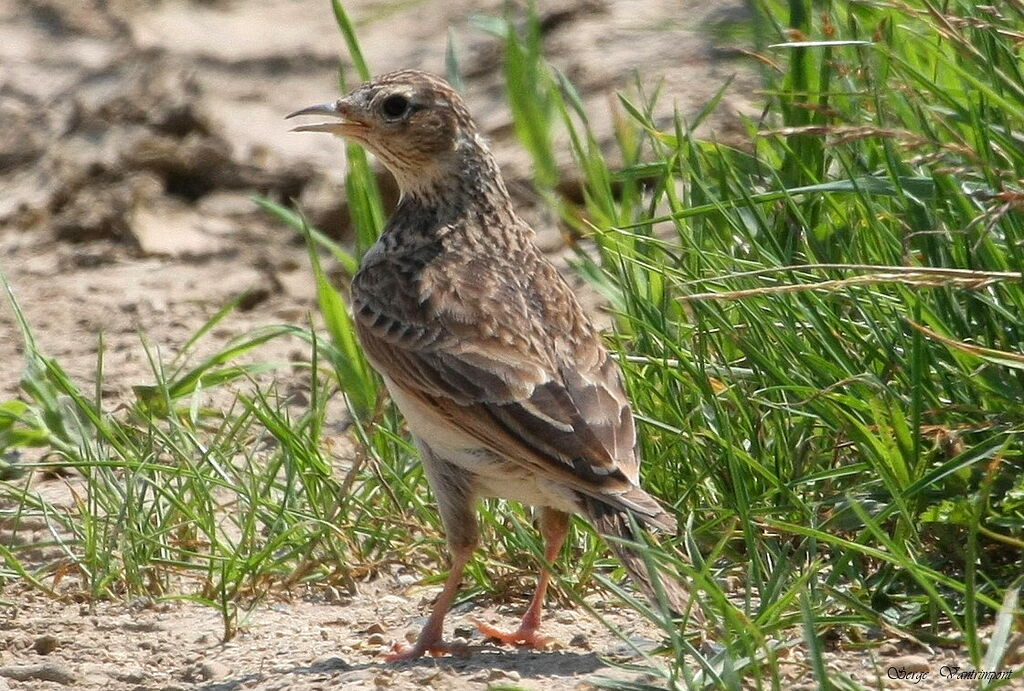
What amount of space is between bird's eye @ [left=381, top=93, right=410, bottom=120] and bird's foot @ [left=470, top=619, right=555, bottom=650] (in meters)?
1.82

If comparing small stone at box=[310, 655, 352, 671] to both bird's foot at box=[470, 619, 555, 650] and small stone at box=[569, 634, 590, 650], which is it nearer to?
bird's foot at box=[470, 619, 555, 650]

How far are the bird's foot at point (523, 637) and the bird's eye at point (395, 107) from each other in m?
1.82

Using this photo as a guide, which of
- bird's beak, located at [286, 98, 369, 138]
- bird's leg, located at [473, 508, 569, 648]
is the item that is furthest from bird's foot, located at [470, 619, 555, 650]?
bird's beak, located at [286, 98, 369, 138]

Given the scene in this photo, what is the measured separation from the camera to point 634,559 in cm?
393

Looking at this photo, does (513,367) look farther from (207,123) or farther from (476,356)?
(207,123)

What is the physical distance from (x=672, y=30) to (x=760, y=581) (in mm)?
4709

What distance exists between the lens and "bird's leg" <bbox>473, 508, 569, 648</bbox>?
4359mm

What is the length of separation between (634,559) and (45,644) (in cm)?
168

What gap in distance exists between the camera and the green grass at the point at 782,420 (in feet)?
12.8

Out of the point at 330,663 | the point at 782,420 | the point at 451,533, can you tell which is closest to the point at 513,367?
the point at 451,533

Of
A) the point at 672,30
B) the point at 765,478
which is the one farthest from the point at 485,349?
the point at 672,30

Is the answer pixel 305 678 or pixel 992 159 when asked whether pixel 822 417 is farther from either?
pixel 305 678

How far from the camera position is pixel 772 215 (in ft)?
17.1

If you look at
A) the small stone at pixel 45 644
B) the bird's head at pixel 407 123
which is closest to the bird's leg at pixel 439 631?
the small stone at pixel 45 644
